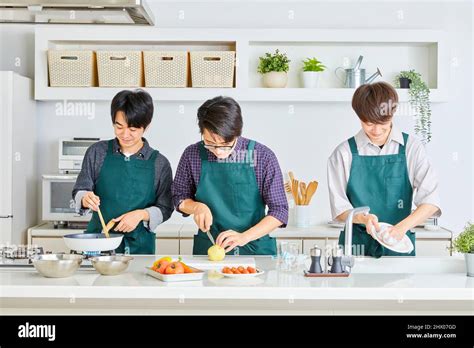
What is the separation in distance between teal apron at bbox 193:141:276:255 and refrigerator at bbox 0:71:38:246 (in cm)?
186

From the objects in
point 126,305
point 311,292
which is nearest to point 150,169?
point 126,305


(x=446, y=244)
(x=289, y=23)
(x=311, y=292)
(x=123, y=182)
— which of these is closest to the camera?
(x=311, y=292)

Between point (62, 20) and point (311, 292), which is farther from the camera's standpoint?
point (62, 20)

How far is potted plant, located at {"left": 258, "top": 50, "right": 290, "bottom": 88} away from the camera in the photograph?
510 centimetres

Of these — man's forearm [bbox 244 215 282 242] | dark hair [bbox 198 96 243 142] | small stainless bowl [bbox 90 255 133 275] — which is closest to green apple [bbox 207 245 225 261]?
man's forearm [bbox 244 215 282 242]

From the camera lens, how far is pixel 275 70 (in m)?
5.10

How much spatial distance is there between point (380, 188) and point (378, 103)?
1.50 feet

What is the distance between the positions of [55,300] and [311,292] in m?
0.94

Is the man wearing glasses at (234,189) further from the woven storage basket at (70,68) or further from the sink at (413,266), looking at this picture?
the woven storage basket at (70,68)

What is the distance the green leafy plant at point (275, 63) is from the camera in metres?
5.09

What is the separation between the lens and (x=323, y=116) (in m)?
5.40

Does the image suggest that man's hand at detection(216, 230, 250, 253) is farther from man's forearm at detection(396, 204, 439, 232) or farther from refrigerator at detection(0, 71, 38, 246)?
refrigerator at detection(0, 71, 38, 246)

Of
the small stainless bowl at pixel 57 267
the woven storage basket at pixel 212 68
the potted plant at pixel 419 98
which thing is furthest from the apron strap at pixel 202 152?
the potted plant at pixel 419 98
